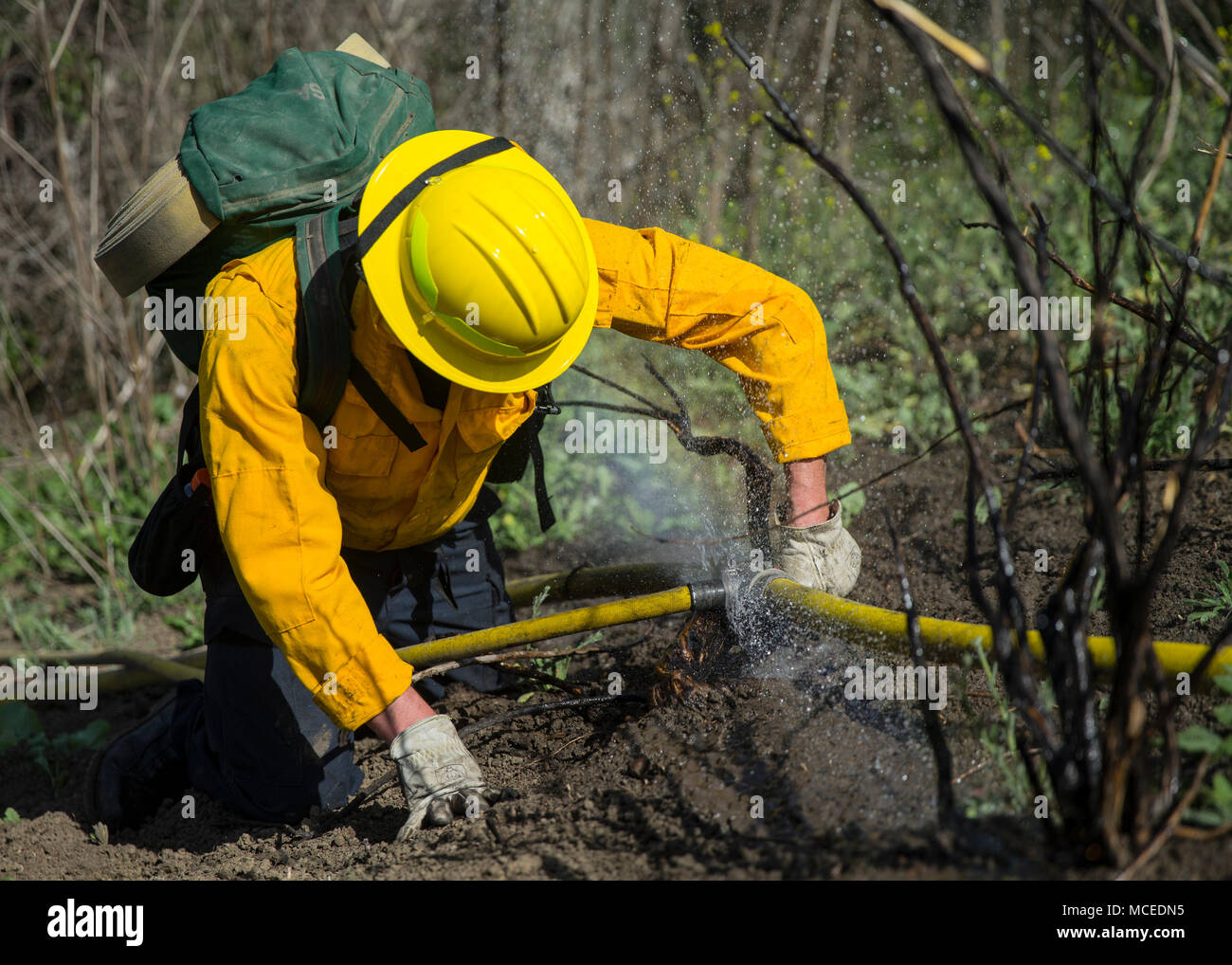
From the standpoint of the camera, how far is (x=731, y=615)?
2.42 metres

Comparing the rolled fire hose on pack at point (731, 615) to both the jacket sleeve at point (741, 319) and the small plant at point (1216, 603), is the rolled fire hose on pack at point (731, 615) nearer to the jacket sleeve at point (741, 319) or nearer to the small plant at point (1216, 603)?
the small plant at point (1216, 603)

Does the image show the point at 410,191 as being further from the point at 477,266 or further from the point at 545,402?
the point at 545,402

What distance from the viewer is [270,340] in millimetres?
2176

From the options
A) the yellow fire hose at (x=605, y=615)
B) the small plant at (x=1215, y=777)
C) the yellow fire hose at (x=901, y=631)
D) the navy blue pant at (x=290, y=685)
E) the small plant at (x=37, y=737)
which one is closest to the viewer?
the small plant at (x=1215, y=777)

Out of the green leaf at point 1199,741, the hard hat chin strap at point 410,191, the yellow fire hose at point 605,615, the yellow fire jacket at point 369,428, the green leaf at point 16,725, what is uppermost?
the hard hat chin strap at point 410,191

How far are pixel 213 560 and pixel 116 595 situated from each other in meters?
1.84

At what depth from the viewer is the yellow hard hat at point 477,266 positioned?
2045 mm

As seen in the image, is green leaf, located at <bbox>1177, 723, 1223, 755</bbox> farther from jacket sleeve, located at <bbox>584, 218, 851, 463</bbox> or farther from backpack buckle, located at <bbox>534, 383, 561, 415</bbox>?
backpack buckle, located at <bbox>534, 383, 561, 415</bbox>

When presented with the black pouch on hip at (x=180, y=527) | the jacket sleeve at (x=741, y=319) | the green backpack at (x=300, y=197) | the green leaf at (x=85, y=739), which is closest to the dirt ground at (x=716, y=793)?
the green leaf at (x=85, y=739)

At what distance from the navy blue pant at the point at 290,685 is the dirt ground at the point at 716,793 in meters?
0.10

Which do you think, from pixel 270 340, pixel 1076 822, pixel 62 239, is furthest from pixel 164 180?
pixel 62 239

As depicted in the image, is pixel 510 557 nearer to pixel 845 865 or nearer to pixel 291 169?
pixel 291 169

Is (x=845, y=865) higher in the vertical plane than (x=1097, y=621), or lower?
lower

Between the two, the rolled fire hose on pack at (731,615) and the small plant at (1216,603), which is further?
the small plant at (1216,603)
